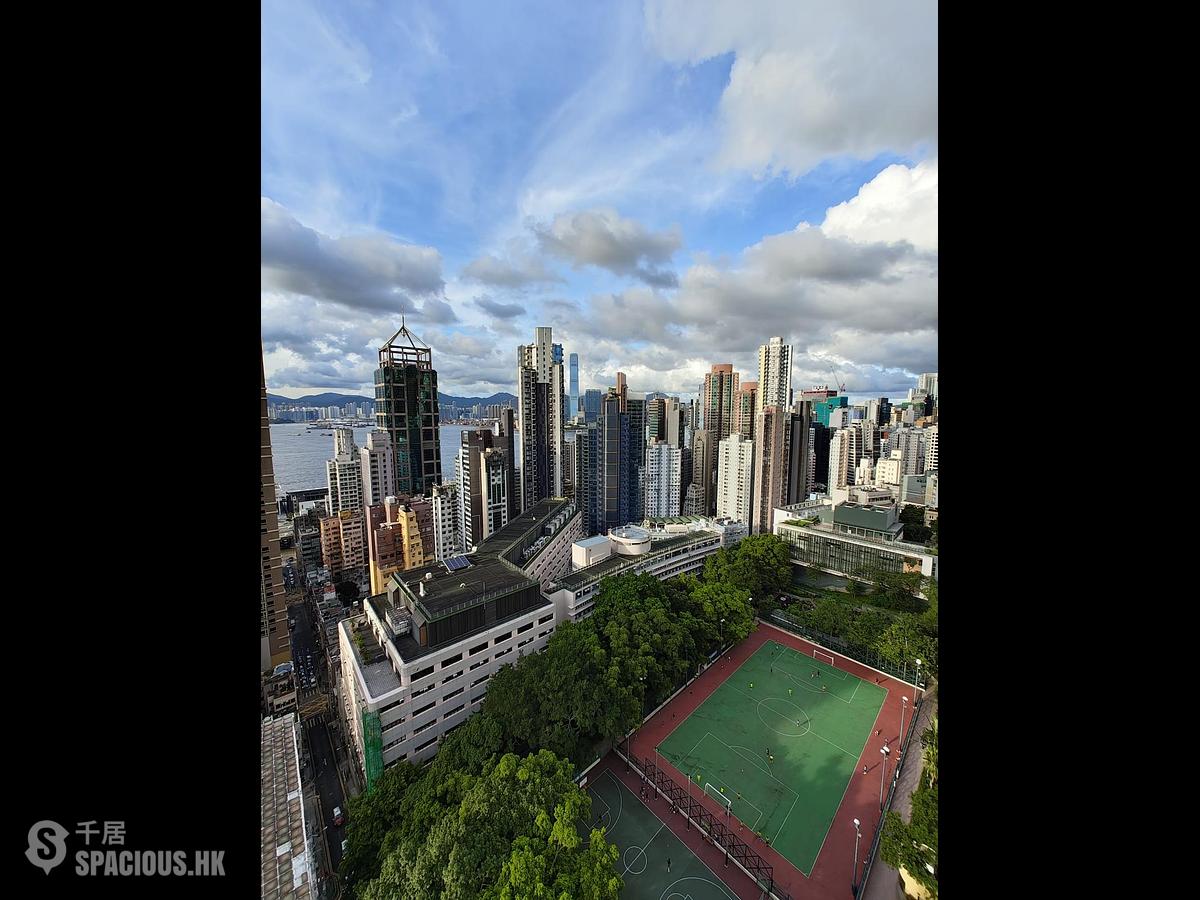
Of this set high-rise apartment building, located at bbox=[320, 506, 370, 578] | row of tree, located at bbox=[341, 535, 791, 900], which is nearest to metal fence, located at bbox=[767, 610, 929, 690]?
row of tree, located at bbox=[341, 535, 791, 900]

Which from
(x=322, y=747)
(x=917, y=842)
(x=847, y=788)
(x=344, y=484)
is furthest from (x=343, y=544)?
(x=917, y=842)

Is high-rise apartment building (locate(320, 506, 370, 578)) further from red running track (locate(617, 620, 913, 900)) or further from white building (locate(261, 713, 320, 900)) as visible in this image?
red running track (locate(617, 620, 913, 900))

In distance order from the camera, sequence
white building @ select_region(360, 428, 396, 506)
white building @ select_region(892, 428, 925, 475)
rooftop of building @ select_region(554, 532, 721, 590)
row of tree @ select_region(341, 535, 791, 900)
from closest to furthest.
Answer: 1. row of tree @ select_region(341, 535, 791, 900)
2. rooftop of building @ select_region(554, 532, 721, 590)
3. white building @ select_region(360, 428, 396, 506)
4. white building @ select_region(892, 428, 925, 475)

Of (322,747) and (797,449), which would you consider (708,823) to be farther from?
(797,449)
